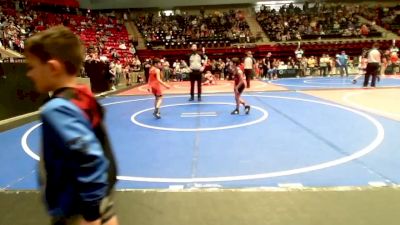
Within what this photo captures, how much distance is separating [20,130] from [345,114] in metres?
7.34

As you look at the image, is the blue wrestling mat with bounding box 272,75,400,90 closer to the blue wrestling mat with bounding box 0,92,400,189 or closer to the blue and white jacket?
the blue wrestling mat with bounding box 0,92,400,189

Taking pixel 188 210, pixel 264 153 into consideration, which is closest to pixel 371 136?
pixel 264 153

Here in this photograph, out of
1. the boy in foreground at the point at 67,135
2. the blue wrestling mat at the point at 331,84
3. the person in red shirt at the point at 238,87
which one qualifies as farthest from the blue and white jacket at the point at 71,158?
the blue wrestling mat at the point at 331,84

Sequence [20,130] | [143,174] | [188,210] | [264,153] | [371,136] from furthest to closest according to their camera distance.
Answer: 1. [20,130]
2. [371,136]
3. [264,153]
4. [143,174]
5. [188,210]

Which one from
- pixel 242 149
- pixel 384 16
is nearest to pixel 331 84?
pixel 242 149

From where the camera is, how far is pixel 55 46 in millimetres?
1560

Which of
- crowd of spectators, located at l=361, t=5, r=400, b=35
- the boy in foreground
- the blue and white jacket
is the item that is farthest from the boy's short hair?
crowd of spectators, located at l=361, t=5, r=400, b=35

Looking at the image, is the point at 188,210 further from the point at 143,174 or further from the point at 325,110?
the point at 325,110

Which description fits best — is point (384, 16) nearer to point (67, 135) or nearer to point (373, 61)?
point (373, 61)

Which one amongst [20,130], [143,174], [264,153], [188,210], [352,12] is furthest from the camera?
[352,12]

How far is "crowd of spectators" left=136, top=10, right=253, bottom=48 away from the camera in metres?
32.4

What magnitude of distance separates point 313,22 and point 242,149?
103 feet

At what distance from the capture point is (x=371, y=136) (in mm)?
6723

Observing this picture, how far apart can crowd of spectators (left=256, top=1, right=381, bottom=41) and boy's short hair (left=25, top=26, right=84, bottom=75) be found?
32648 millimetres
